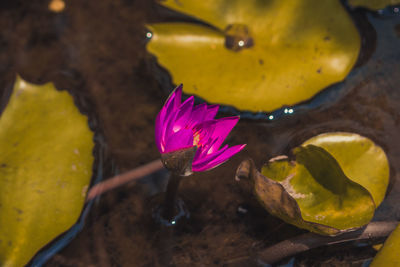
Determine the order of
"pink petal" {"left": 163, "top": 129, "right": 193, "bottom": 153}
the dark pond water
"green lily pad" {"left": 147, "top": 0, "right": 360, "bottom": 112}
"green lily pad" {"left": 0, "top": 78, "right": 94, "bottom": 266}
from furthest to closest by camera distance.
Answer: "green lily pad" {"left": 147, "top": 0, "right": 360, "bottom": 112} → the dark pond water → "green lily pad" {"left": 0, "top": 78, "right": 94, "bottom": 266} → "pink petal" {"left": 163, "top": 129, "right": 193, "bottom": 153}

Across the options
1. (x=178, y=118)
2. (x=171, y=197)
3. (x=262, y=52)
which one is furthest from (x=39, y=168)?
(x=262, y=52)

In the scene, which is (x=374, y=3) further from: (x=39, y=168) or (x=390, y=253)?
(x=39, y=168)

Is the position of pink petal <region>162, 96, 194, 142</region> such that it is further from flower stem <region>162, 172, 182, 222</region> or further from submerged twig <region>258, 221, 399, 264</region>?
submerged twig <region>258, 221, 399, 264</region>

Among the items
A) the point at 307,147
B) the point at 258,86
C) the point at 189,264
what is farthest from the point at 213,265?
the point at 258,86

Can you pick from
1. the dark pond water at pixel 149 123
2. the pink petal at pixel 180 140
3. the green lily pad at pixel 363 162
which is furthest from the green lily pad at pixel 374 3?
the pink petal at pixel 180 140

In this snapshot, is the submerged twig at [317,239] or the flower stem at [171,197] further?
the submerged twig at [317,239]

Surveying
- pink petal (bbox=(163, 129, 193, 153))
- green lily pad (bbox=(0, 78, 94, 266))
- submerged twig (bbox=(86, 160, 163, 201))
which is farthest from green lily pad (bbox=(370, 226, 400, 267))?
green lily pad (bbox=(0, 78, 94, 266))

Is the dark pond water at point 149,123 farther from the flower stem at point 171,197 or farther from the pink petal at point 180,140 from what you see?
the pink petal at point 180,140
